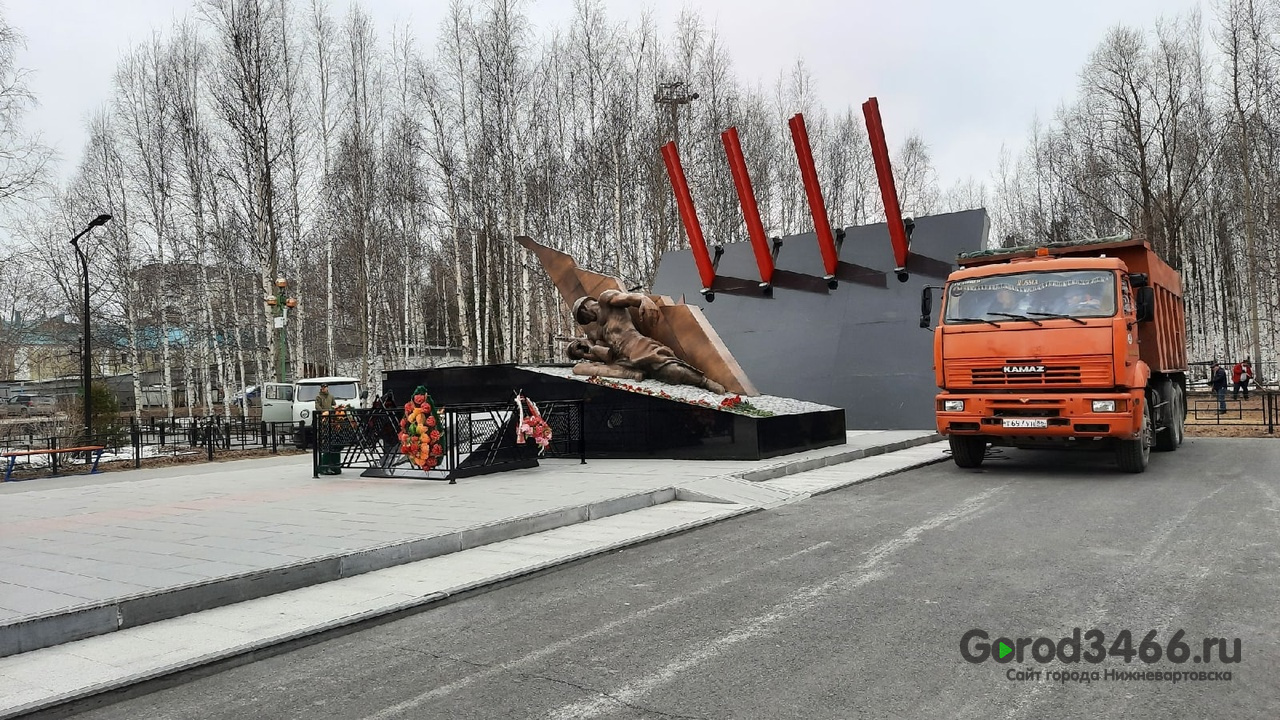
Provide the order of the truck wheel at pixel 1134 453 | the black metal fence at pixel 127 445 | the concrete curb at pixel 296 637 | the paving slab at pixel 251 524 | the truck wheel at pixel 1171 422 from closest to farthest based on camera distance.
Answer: the concrete curb at pixel 296 637, the paving slab at pixel 251 524, the truck wheel at pixel 1134 453, the truck wheel at pixel 1171 422, the black metal fence at pixel 127 445

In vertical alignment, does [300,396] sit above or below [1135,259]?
below

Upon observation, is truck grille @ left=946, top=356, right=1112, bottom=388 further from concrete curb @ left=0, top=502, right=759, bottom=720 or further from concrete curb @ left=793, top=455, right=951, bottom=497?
concrete curb @ left=0, top=502, right=759, bottom=720

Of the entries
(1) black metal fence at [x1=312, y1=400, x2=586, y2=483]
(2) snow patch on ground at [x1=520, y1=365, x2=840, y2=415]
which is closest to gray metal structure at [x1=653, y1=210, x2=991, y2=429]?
(2) snow patch on ground at [x1=520, y1=365, x2=840, y2=415]

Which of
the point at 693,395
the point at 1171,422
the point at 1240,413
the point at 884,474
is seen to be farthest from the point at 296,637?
the point at 1240,413

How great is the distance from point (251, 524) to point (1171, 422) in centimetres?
1542

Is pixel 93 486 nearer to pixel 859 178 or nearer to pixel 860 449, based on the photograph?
pixel 860 449

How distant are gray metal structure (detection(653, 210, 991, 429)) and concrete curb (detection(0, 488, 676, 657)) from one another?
14.0 meters

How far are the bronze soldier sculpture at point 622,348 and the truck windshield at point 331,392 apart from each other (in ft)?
44.0

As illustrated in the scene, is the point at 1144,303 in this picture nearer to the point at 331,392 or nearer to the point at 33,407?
the point at 331,392

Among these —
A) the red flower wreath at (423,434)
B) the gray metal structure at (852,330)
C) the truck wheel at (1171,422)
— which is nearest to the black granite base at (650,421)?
the red flower wreath at (423,434)

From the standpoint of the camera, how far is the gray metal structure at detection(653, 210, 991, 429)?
21.0 metres

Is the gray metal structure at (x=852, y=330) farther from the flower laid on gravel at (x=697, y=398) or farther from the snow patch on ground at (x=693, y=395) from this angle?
the flower laid on gravel at (x=697, y=398)

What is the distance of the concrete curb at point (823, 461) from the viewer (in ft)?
41.5

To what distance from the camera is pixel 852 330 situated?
2206cm
